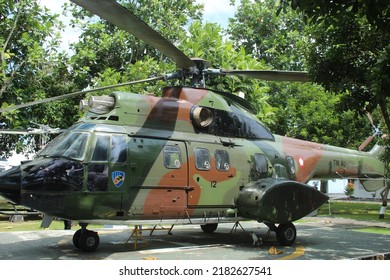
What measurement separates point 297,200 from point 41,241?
6724mm

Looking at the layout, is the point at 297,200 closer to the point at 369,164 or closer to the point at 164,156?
the point at 164,156

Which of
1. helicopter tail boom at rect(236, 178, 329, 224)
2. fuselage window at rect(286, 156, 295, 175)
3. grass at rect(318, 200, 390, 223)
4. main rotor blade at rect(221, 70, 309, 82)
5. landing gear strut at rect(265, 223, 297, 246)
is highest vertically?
main rotor blade at rect(221, 70, 309, 82)

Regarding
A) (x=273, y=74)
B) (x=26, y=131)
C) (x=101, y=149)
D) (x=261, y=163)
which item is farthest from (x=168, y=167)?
(x=26, y=131)

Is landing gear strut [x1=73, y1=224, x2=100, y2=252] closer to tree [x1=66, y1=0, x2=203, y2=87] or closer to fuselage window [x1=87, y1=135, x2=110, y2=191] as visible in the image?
fuselage window [x1=87, y1=135, x2=110, y2=191]

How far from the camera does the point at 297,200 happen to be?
1107cm

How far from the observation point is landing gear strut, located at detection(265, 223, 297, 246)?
1093cm

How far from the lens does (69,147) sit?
28.3 feet

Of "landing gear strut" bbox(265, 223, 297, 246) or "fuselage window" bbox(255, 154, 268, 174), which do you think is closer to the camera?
"landing gear strut" bbox(265, 223, 297, 246)

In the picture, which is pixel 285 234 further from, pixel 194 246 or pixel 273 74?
pixel 273 74

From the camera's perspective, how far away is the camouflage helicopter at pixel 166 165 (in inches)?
325

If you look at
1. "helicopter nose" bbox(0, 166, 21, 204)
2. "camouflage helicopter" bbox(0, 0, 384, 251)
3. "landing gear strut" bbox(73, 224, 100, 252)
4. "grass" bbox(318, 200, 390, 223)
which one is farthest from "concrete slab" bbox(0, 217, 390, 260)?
"grass" bbox(318, 200, 390, 223)

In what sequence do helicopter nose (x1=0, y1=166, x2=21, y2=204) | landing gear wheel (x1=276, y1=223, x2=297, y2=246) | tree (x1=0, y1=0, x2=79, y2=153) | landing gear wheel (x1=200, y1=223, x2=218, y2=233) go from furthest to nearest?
tree (x1=0, y1=0, x2=79, y2=153), landing gear wheel (x1=200, y1=223, x2=218, y2=233), landing gear wheel (x1=276, y1=223, x2=297, y2=246), helicopter nose (x1=0, y1=166, x2=21, y2=204)

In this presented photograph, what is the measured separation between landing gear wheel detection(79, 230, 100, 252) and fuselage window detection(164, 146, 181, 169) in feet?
7.43
